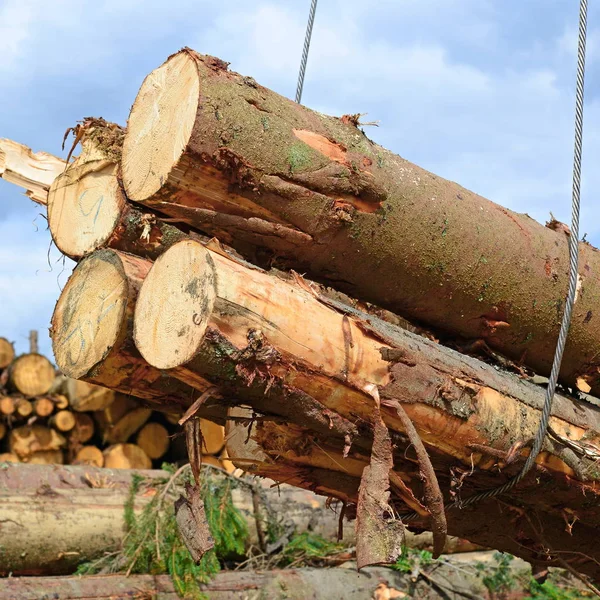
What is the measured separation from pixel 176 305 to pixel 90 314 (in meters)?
0.42

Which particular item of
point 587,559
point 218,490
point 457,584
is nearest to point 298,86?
point 587,559

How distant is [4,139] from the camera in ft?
10.3

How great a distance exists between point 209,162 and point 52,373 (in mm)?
4318

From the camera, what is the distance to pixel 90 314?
2350mm

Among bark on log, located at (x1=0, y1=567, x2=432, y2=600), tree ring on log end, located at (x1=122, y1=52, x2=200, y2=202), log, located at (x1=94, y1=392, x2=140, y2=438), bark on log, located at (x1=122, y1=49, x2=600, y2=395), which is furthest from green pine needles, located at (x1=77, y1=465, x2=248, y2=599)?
tree ring on log end, located at (x1=122, y1=52, x2=200, y2=202)

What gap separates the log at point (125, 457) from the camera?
5914 millimetres

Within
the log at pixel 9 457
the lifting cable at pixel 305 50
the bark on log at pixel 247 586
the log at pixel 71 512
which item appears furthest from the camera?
the log at pixel 9 457

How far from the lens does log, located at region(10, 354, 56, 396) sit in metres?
5.92

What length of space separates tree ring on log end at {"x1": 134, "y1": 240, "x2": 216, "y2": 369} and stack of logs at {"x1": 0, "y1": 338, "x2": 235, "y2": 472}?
372 centimetres

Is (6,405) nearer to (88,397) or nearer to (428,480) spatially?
(88,397)

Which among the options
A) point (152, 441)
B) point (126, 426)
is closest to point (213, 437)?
point (152, 441)

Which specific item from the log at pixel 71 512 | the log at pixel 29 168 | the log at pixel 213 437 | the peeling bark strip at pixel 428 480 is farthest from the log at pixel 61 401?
the peeling bark strip at pixel 428 480

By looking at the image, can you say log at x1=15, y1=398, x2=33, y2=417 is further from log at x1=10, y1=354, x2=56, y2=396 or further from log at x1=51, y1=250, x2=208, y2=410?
log at x1=51, y1=250, x2=208, y2=410

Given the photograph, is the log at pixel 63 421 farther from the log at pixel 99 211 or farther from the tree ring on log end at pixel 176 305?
the tree ring on log end at pixel 176 305
